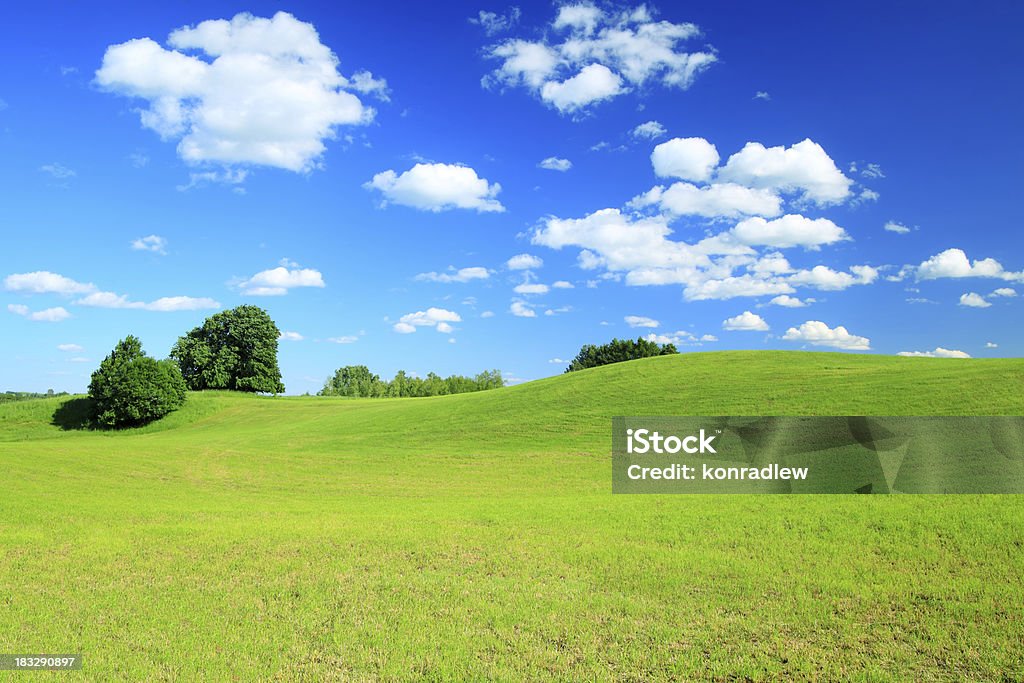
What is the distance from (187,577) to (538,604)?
6001 millimetres

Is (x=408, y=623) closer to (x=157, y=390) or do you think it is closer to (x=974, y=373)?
(x=974, y=373)

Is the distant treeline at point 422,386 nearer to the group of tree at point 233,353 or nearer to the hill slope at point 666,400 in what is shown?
the group of tree at point 233,353

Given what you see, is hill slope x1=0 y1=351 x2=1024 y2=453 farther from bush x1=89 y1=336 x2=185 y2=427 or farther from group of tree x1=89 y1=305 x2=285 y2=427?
group of tree x1=89 y1=305 x2=285 y2=427

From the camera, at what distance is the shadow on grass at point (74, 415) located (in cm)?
5897

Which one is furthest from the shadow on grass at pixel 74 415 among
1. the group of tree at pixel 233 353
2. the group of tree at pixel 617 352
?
the group of tree at pixel 617 352

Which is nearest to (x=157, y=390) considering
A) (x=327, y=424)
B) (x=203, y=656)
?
(x=327, y=424)

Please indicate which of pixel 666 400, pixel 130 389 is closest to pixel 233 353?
pixel 130 389

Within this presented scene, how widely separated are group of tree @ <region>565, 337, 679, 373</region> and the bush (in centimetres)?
6211
